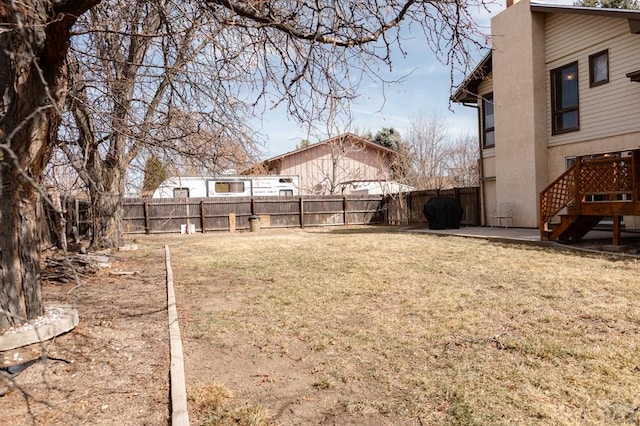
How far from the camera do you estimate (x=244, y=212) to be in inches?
877

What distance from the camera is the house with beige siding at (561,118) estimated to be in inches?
401

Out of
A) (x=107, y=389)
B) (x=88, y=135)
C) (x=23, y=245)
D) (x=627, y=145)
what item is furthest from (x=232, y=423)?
(x=627, y=145)

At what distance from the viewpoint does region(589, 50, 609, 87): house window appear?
12.4 meters

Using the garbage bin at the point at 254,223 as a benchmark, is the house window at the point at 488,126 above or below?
above

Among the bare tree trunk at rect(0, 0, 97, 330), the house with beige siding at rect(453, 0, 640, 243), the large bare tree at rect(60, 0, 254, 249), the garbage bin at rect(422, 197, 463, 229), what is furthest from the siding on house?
the bare tree trunk at rect(0, 0, 97, 330)

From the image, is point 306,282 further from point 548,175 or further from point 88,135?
point 548,175

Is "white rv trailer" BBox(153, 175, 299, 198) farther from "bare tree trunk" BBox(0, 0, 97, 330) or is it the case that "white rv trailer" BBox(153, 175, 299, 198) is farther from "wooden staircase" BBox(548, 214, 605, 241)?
"bare tree trunk" BBox(0, 0, 97, 330)

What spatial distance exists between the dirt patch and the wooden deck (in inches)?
363

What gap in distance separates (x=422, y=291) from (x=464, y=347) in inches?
92.0

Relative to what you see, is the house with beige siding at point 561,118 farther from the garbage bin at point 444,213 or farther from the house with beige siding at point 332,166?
the house with beige siding at point 332,166

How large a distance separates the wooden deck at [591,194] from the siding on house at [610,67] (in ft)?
7.22

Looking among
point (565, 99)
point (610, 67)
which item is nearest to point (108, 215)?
point (565, 99)

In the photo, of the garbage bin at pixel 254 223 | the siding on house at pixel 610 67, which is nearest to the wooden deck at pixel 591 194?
the siding on house at pixel 610 67

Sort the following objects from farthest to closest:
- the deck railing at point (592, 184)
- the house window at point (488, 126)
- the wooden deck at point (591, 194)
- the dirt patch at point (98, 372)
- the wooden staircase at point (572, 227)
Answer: the house window at point (488, 126) → the wooden staircase at point (572, 227) → the deck railing at point (592, 184) → the wooden deck at point (591, 194) → the dirt patch at point (98, 372)
